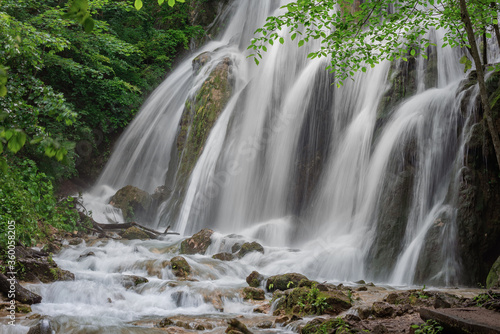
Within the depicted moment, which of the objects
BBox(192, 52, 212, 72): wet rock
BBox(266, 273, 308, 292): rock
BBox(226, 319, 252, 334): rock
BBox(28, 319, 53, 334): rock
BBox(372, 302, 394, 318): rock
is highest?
BBox(192, 52, 212, 72): wet rock

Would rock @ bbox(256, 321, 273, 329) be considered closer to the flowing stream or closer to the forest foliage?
the flowing stream

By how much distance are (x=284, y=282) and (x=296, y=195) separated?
5.67 m

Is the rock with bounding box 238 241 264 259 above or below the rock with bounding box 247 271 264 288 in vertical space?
above

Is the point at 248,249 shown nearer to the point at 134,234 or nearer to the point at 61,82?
the point at 134,234

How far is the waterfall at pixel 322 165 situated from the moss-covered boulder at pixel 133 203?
1.42 feet

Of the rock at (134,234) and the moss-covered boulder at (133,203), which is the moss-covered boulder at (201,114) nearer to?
the moss-covered boulder at (133,203)

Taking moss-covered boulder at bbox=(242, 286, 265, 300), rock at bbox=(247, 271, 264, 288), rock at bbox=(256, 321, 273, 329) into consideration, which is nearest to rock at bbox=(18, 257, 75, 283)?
moss-covered boulder at bbox=(242, 286, 265, 300)

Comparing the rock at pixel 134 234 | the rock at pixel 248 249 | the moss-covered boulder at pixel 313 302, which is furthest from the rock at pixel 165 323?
the rock at pixel 134 234

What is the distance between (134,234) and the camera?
12.0m

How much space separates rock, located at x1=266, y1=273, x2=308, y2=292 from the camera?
688 centimetres

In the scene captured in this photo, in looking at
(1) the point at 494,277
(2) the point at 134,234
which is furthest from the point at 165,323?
(2) the point at 134,234

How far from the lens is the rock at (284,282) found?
6883 millimetres

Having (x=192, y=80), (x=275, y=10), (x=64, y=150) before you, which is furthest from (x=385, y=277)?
(x=275, y=10)

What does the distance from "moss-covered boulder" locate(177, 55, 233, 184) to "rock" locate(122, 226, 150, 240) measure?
11.3ft
